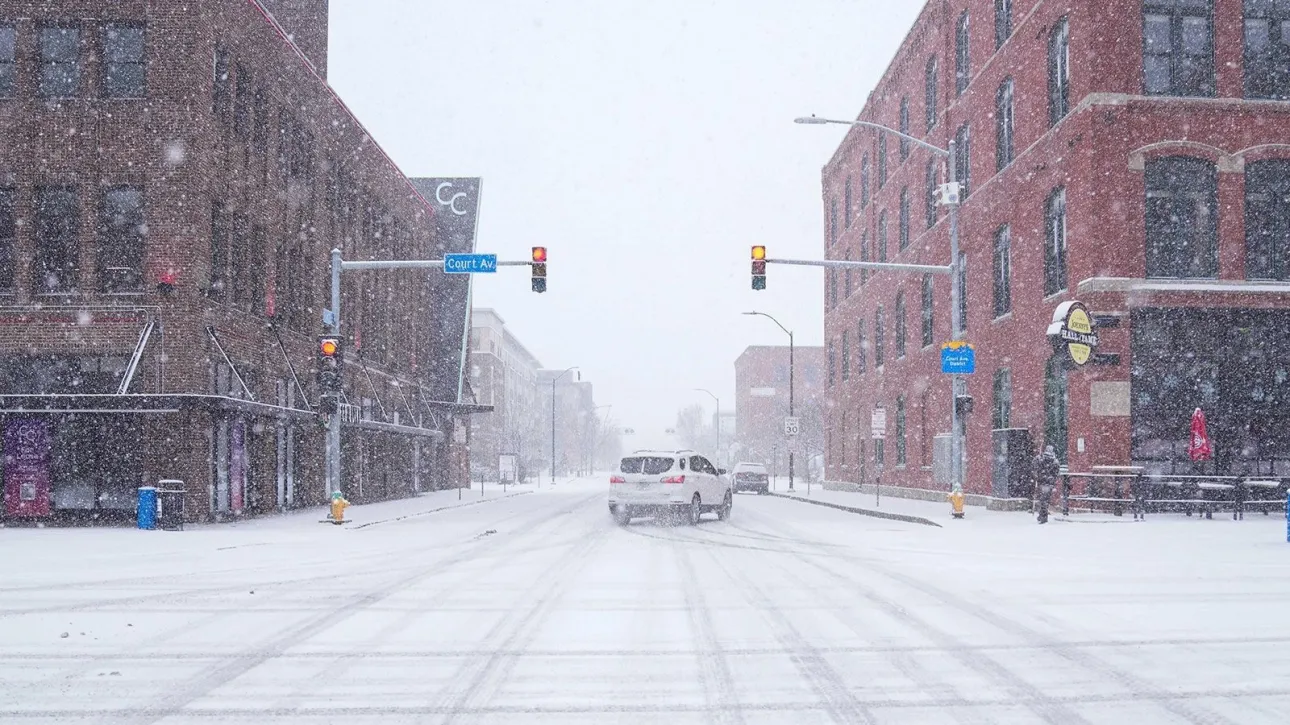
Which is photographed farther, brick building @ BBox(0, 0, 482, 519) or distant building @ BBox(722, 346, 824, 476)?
distant building @ BBox(722, 346, 824, 476)

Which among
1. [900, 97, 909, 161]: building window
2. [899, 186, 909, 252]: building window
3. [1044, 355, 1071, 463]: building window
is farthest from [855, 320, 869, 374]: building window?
[1044, 355, 1071, 463]: building window

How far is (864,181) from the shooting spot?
170 feet

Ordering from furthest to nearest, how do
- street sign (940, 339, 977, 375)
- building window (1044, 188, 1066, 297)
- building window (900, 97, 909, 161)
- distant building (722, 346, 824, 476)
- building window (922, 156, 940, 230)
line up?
distant building (722, 346, 824, 476) → building window (900, 97, 909, 161) → building window (922, 156, 940, 230) → building window (1044, 188, 1066, 297) → street sign (940, 339, 977, 375)

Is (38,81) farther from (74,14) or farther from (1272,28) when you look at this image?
(1272,28)

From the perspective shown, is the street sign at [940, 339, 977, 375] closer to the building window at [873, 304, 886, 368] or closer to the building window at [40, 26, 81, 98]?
the building window at [40, 26, 81, 98]

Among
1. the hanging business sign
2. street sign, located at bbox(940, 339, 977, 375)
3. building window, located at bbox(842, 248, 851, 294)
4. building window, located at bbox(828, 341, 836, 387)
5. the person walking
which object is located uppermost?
building window, located at bbox(842, 248, 851, 294)

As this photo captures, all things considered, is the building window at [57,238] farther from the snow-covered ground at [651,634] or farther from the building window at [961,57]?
the building window at [961,57]

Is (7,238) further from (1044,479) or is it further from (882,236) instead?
(882,236)

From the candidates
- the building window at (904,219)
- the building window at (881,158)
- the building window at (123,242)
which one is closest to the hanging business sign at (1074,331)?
the building window at (123,242)

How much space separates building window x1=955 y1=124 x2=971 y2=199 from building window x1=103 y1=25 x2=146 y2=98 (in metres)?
Result: 24.1

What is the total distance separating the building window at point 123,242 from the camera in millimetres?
23277

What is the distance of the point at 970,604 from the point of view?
35.1 ft

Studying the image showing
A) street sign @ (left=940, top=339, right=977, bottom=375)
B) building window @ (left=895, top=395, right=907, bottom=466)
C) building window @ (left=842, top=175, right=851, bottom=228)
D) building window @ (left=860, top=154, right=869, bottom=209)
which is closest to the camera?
street sign @ (left=940, top=339, right=977, bottom=375)

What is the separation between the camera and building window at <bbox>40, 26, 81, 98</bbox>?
23344 millimetres
